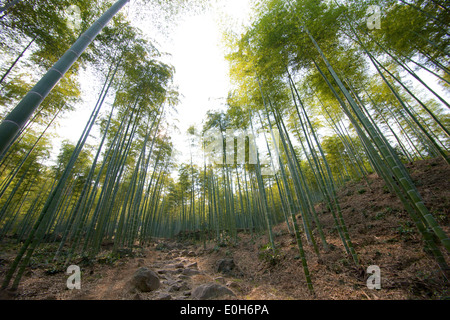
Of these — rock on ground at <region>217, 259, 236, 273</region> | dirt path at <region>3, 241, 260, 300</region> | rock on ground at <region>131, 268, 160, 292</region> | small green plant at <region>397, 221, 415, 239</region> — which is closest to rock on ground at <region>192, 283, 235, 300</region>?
dirt path at <region>3, 241, 260, 300</region>

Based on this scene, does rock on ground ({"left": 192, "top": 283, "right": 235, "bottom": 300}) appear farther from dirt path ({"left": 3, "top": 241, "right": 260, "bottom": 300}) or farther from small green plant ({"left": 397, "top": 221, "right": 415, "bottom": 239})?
small green plant ({"left": 397, "top": 221, "right": 415, "bottom": 239})

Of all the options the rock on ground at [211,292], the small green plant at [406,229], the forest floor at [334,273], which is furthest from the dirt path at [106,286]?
A: the small green plant at [406,229]

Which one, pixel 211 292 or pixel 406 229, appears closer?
pixel 211 292

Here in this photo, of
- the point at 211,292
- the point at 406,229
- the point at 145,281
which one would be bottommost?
the point at 211,292

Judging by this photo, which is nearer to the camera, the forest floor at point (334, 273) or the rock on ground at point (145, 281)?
the forest floor at point (334, 273)

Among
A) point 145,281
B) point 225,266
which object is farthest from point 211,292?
point 225,266

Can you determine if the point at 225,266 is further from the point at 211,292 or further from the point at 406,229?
the point at 406,229

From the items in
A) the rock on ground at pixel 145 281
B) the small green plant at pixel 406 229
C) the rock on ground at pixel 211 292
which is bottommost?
the rock on ground at pixel 211 292

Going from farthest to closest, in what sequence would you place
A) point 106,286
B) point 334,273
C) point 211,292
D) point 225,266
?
point 225,266 → point 106,286 → point 334,273 → point 211,292

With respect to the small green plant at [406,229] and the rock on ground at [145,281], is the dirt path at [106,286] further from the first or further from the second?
the small green plant at [406,229]

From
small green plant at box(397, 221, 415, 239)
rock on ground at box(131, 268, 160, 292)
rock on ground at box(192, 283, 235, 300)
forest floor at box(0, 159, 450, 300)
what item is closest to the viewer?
forest floor at box(0, 159, 450, 300)

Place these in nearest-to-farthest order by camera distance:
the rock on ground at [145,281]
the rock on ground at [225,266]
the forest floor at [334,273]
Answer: the forest floor at [334,273] < the rock on ground at [145,281] < the rock on ground at [225,266]
